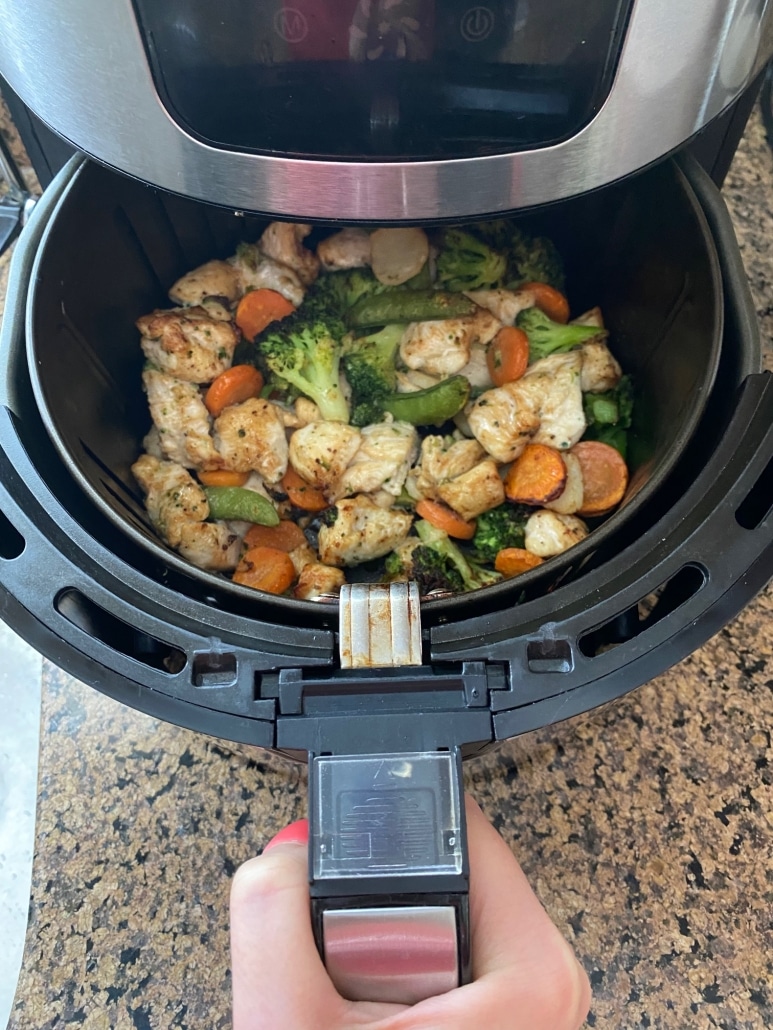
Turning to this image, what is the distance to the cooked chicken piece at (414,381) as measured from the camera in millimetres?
966

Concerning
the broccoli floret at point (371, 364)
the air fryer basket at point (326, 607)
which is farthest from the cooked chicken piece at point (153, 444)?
the broccoli floret at point (371, 364)

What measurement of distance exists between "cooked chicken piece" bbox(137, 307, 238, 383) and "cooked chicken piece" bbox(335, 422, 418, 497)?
220 mm

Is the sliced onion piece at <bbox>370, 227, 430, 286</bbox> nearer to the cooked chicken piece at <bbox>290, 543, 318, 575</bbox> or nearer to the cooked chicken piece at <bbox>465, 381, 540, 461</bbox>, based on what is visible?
the cooked chicken piece at <bbox>465, 381, 540, 461</bbox>

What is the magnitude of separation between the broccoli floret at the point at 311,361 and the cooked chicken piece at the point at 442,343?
0.10 m

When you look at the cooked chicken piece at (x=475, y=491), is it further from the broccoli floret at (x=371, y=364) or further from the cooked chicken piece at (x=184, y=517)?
the cooked chicken piece at (x=184, y=517)

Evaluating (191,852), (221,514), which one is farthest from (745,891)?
(221,514)

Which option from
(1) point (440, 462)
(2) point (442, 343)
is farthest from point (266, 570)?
(2) point (442, 343)

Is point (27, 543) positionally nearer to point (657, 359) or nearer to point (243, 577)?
point (243, 577)

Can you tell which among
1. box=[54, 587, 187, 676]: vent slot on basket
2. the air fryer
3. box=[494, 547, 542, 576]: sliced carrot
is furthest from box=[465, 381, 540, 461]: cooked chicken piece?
box=[54, 587, 187, 676]: vent slot on basket

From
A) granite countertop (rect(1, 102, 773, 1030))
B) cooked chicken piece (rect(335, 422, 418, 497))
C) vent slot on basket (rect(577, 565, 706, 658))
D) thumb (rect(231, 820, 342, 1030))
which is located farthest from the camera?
cooked chicken piece (rect(335, 422, 418, 497))

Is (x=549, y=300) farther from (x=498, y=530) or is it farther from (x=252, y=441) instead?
(x=252, y=441)

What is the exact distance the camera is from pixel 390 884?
0.50 metres

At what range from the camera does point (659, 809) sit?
2.54ft

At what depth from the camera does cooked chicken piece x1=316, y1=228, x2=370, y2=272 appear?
3.19ft
